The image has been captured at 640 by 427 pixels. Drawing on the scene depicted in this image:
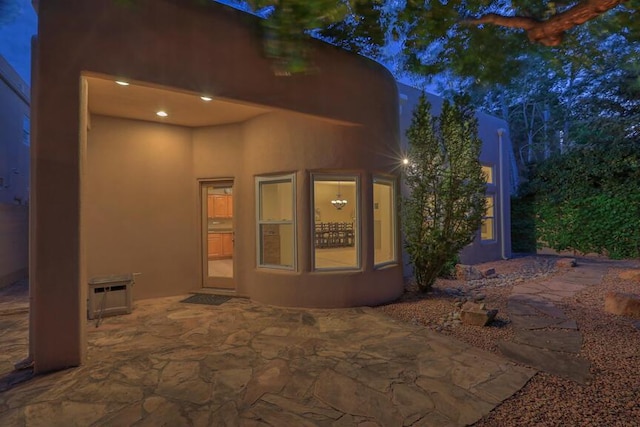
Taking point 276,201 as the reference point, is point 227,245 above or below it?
below

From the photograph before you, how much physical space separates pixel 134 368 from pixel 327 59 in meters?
4.62

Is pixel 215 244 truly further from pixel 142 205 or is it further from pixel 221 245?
pixel 142 205

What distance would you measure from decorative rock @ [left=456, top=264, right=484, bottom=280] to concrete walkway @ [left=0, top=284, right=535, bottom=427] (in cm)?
389

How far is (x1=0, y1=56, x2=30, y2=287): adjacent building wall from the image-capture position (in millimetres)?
7352

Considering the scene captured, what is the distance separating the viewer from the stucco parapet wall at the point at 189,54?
321cm

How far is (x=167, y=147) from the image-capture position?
5.89 m

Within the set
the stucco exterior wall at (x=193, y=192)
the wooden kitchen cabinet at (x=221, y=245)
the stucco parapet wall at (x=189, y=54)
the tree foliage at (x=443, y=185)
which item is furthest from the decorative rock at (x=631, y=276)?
the wooden kitchen cabinet at (x=221, y=245)

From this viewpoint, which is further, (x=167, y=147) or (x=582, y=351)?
(x=167, y=147)

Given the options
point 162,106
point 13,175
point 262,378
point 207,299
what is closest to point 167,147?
point 162,106

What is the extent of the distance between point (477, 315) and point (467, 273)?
12.1 feet

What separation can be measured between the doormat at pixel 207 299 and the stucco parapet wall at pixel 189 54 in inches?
132

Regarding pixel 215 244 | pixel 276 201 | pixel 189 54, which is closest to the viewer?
pixel 189 54

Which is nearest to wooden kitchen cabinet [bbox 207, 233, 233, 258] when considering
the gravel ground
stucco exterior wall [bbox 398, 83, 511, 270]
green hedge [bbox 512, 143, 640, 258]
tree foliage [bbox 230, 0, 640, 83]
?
the gravel ground

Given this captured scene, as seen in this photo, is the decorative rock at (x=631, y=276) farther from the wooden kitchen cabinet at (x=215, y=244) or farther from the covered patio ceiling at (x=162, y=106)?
the wooden kitchen cabinet at (x=215, y=244)
